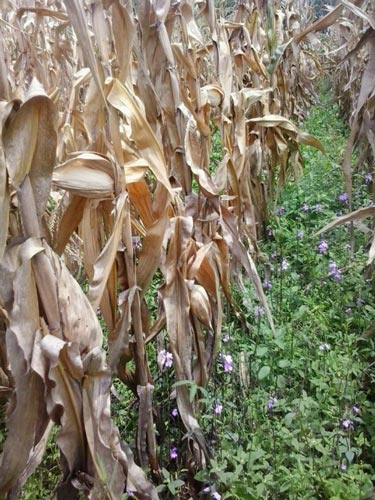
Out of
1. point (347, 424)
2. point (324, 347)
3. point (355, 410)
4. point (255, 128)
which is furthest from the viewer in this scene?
point (255, 128)

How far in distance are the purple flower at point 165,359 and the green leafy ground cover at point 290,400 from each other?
28 millimetres

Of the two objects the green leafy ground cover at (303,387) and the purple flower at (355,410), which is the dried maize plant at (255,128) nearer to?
the green leafy ground cover at (303,387)

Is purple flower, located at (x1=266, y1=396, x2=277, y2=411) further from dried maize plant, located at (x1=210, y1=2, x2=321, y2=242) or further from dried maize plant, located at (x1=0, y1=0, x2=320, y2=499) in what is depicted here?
dried maize plant, located at (x1=210, y1=2, x2=321, y2=242)

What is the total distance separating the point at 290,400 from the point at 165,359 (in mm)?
396

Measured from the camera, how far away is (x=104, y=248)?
1087 mm

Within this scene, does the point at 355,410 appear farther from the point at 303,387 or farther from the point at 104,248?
the point at 104,248

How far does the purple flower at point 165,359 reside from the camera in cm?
152

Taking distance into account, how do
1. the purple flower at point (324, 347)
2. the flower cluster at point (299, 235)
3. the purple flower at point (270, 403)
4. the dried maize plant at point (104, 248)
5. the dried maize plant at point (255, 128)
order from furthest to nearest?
1. the flower cluster at point (299, 235)
2. the dried maize plant at point (255, 128)
3. the purple flower at point (324, 347)
4. the purple flower at point (270, 403)
5. the dried maize plant at point (104, 248)

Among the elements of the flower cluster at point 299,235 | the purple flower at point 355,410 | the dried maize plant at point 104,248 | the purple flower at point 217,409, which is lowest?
the purple flower at point 355,410

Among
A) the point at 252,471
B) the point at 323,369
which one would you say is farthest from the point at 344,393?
the point at 252,471

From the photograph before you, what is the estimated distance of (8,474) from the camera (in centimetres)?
92

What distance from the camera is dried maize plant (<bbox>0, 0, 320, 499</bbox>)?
2.95 ft

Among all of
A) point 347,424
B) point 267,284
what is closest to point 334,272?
point 267,284

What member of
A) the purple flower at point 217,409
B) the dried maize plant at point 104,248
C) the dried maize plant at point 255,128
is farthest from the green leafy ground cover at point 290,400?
the dried maize plant at point 255,128
